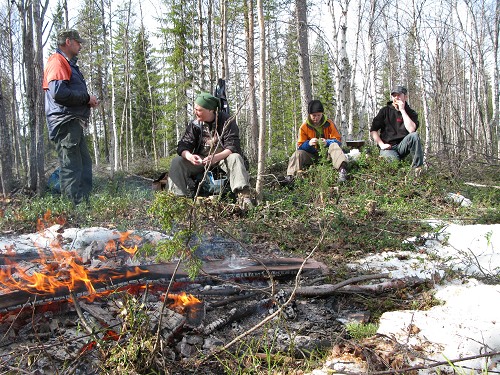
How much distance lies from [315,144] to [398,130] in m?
1.63

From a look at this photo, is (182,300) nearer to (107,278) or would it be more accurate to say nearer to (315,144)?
(107,278)

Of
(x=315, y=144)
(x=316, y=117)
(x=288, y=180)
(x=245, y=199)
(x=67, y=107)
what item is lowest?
(x=245, y=199)

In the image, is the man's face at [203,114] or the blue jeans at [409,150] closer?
the man's face at [203,114]

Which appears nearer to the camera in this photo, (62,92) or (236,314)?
(236,314)

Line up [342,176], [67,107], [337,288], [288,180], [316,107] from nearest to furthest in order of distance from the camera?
1. [337,288]
2. [67,107]
3. [342,176]
4. [288,180]
5. [316,107]

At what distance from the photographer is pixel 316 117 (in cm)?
638

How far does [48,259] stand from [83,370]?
1.38 meters

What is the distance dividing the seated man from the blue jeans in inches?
37.0

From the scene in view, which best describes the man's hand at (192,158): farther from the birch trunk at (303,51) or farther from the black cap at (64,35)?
the birch trunk at (303,51)

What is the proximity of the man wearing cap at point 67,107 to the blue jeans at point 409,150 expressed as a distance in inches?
188

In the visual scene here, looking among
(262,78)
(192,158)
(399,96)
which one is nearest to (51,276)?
(192,158)

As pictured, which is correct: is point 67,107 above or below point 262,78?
below

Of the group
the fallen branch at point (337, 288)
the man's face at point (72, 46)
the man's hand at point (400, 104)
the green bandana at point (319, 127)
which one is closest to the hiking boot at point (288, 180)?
the green bandana at point (319, 127)

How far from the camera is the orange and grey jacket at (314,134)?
20.8 feet
